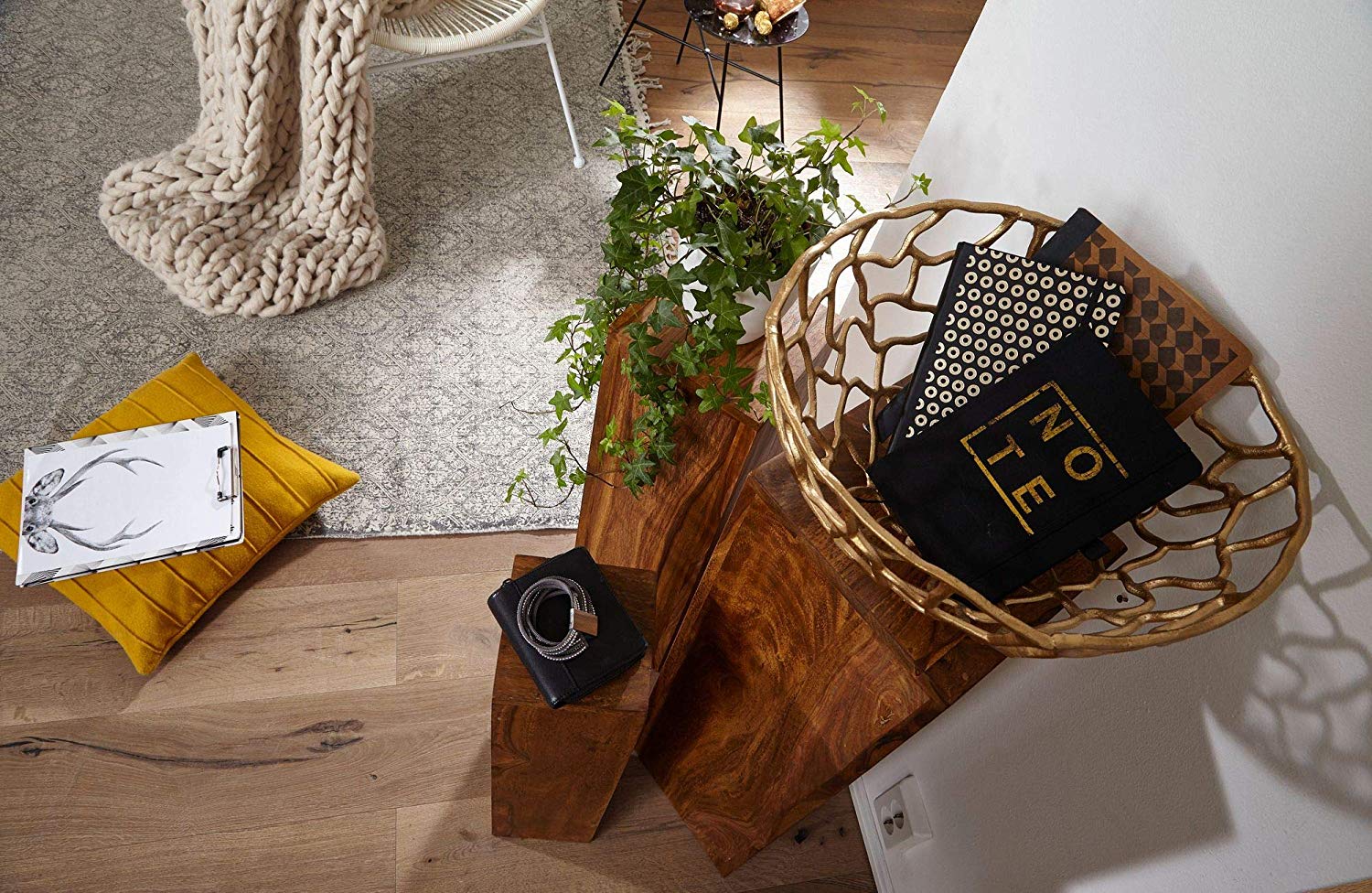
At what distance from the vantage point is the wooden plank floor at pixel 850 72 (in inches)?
97.7

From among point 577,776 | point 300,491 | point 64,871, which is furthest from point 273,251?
point 577,776

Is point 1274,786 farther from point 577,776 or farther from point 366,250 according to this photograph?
point 366,250

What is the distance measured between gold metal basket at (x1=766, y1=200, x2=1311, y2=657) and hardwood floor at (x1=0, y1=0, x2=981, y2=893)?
2.80 ft

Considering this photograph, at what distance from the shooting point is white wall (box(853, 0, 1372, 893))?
2.21 ft

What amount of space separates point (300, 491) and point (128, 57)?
1.54 metres

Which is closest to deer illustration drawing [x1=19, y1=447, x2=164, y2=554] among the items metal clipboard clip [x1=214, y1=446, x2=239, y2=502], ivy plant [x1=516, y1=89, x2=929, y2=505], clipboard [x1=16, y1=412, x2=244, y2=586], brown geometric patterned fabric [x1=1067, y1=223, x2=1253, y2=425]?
clipboard [x1=16, y1=412, x2=244, y2=586]

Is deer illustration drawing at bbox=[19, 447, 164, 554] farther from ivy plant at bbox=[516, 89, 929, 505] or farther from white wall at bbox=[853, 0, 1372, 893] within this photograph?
white wall at bbox=[853, 0, 1372, 893]

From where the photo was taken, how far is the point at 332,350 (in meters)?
1.91

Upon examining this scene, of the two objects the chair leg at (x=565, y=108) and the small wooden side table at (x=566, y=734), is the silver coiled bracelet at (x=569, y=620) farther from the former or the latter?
the chair leg at (x=565, y=108)

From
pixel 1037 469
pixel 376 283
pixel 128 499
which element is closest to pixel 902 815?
pixel 1037 469

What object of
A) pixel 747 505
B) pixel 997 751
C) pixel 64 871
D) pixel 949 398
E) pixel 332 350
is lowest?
pixel 64 871

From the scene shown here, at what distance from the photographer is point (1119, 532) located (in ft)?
2.95

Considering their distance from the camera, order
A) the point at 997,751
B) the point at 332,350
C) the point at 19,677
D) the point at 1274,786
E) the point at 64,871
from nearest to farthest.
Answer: the point at 1274,786
the point at 997,751
the point at 64,871
the point at 19,677
the point at 332,350

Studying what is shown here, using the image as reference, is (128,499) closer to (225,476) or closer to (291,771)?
(225,476)
